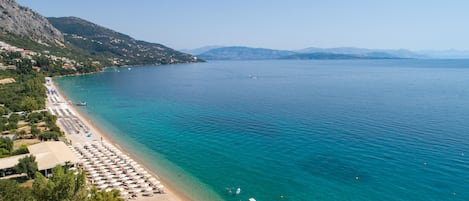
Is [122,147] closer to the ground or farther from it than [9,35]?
closer to the ground

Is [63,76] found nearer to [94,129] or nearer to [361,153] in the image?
[94,129]

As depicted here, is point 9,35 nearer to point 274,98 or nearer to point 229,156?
point 274,98

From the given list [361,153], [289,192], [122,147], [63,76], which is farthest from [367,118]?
[63,76]

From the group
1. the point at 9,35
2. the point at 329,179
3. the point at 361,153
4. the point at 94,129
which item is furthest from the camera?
the point at 9,35

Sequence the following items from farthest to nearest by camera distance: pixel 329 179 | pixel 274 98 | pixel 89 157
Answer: pixel 274 98, pixel 89 157, pixel 329 179

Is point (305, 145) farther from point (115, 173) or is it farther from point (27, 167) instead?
point (27, 167)

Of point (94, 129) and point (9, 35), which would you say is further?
point (9, 35)

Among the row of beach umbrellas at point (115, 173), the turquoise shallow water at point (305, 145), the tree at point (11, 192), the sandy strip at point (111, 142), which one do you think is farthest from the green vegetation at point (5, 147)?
the tree at point (11, 192)

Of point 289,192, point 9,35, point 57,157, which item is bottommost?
point 289,192
